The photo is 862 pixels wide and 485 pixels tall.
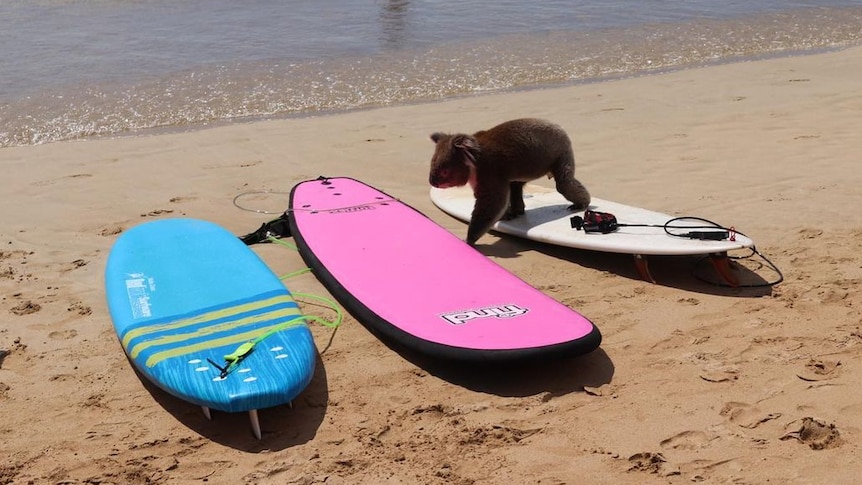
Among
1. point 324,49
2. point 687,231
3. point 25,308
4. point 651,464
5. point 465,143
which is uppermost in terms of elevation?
point 465,143

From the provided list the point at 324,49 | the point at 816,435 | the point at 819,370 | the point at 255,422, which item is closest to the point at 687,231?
the point at 819,370

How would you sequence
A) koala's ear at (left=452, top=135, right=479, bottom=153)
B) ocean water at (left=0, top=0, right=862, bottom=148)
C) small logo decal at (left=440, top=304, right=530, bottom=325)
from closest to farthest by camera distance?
1. small logo decal at (left=440, top=304, right=530, bottom=325)
2. koala's ear at (left=452, top=135, right=479, bottom=153)
3. ocean water at (left=0, top=0, right=862, bottom=148)

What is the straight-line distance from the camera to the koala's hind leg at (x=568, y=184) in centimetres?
493

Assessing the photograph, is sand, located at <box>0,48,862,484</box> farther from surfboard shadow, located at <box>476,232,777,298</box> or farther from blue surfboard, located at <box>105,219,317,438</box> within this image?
blue surfboard, located at <box>105,219,317,438</box>

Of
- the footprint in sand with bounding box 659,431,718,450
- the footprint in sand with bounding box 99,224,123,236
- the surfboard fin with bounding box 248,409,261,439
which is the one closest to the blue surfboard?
the surfboard fin with bounding box 248,409,261,439

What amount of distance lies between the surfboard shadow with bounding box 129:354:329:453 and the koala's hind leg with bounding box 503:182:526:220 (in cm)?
217

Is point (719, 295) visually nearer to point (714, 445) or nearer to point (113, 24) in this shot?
point (714, 445)

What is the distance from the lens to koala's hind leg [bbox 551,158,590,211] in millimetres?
4930

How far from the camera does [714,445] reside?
9.13ft

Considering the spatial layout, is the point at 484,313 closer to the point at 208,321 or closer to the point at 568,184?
the point at 208,321

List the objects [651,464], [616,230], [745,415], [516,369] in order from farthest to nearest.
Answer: [616,230] < [516,369] < [745,415] < [651,464]

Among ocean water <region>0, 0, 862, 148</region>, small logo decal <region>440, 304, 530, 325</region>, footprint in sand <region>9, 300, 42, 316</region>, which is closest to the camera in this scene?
small logo decal <region>440, 304, 530, 325</region>

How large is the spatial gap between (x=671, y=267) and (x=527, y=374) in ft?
4.85

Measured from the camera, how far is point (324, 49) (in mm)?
10781
